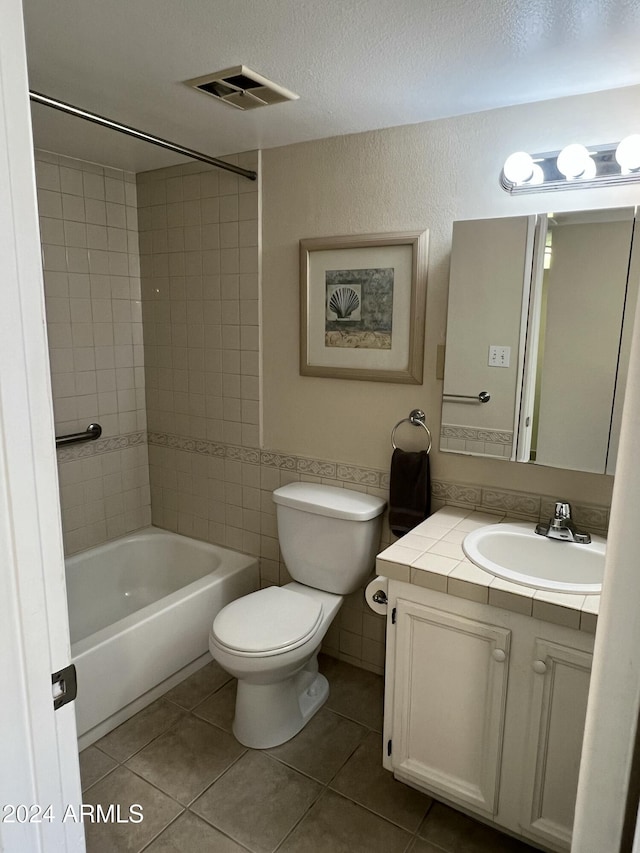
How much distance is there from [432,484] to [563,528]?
0.52m

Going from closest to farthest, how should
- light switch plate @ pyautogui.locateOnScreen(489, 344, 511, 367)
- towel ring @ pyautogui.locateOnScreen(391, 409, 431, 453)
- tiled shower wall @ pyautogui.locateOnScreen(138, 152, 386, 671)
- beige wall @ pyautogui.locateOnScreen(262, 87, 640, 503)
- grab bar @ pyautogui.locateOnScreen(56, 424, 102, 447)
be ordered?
beige wall @ pyautogui.locateOnScreen(262, 87, 640, 503), light switch plate @ pyautogui.locateOnScreen(489, 344, 511, 367), towel ring @ pyautogui.locateOnScreen(391, 409, 431, 453), tiled shower wall @ pyautogui.locateOnScreen(138, 152, 386, 671), grab bar @ pyautogui.locateOnScreen(56, 424, 102, 447)

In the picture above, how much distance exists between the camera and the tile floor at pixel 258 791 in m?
1.72

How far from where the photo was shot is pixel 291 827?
5.82ft

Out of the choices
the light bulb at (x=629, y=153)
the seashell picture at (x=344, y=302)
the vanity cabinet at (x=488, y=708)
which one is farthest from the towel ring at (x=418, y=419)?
the light bulb at (x=629, y=153)

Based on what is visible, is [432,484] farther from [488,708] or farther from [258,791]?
[258,791]

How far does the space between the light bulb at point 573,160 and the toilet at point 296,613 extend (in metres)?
1.30

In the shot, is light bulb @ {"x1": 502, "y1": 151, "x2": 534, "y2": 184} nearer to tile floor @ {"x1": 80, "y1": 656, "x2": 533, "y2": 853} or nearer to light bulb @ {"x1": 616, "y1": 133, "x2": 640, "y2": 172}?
light bulb @ {"x1": 616, "y1": 133, "x2": 640, "y2": 172}

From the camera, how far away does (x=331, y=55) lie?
152cm

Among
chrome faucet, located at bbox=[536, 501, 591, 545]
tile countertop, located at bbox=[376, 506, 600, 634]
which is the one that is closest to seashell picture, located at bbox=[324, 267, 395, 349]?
tile countertop, located at bbox=[376, 506, 600, 634]

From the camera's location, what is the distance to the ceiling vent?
1643 mm

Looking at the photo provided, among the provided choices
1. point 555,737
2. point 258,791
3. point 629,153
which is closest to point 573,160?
point 629,153

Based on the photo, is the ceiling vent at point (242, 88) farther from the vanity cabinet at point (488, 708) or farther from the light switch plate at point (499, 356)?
the vanity cabinet at point (488, 708)

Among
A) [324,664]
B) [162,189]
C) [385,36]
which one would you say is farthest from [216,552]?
[385,36]

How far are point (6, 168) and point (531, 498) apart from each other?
5.88 ft
